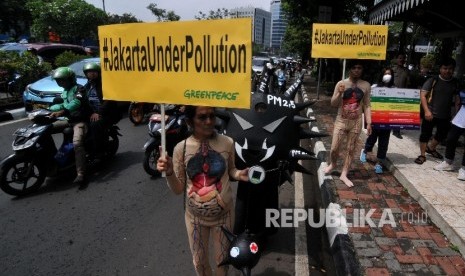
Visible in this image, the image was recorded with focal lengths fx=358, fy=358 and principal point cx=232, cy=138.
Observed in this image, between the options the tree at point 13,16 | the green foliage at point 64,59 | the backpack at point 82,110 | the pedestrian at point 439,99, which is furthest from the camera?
the tree at point 13,16

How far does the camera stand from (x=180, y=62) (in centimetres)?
254

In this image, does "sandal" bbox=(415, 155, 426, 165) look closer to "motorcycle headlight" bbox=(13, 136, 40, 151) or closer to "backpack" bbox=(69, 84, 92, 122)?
"backpack" bbox=(69, 84, 92, 122)

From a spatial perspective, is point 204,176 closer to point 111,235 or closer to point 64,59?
point 111,235

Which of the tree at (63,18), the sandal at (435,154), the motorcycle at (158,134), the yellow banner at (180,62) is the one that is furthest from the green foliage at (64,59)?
the tree at (63,18)

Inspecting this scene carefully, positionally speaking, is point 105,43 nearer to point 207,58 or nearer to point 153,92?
point 153,92

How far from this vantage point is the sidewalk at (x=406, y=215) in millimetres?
3465

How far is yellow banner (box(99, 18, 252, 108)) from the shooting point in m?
2.34

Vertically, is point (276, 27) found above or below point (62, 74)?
above

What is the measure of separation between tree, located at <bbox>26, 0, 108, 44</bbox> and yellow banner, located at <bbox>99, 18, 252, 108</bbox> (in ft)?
89.8

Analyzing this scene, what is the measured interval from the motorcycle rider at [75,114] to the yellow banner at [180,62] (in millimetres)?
2904

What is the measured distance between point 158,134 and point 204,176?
10.8 feet

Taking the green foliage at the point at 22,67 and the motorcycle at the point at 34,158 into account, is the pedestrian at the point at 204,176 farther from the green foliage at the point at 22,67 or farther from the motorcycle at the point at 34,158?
the green foliage at the point at 22,67

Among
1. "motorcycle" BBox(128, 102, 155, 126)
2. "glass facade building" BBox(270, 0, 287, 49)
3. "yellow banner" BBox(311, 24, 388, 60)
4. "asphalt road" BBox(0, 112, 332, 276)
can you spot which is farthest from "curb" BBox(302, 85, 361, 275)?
"glass facade building" BBox(270, 0, 287, 49)

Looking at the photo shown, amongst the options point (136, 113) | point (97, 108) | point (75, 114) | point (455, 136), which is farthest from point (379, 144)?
point (136, 113)
